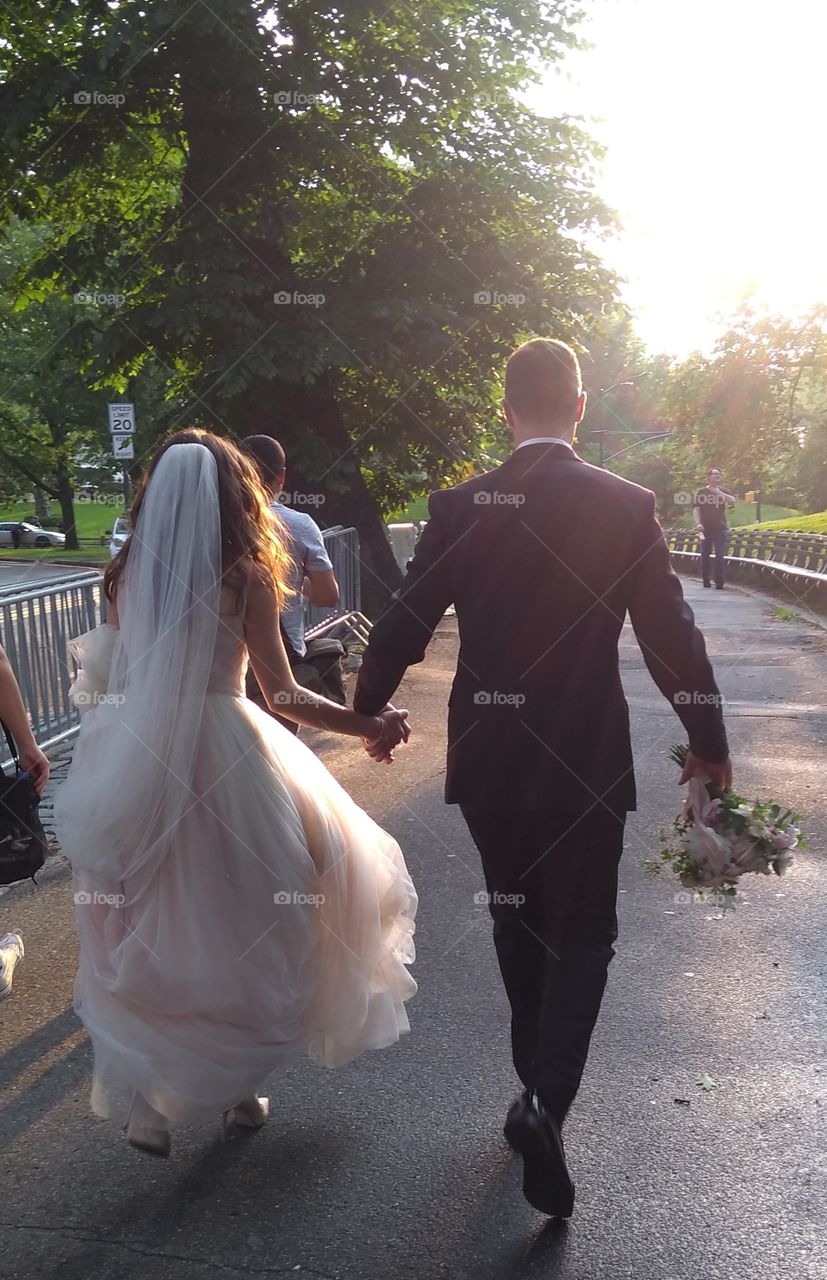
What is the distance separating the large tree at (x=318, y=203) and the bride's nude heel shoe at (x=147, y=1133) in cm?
1211

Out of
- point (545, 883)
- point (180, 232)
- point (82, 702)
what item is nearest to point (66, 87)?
point (180, 232)

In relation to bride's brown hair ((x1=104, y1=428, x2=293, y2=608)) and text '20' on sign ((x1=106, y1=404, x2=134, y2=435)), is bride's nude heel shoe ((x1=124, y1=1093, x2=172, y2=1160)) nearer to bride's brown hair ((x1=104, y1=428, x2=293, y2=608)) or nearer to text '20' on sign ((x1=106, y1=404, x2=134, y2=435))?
bride's brown hair ((x1=104, y1=428, x2=293, y2=608))

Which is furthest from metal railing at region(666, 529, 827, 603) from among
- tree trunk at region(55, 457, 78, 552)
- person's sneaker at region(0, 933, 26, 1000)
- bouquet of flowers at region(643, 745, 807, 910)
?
tree trunk at region(55, 457, 78, 552)

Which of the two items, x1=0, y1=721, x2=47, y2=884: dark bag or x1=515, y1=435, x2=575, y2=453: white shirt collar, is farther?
x1=0, y1=721, x2=47, y2=884: dark bag

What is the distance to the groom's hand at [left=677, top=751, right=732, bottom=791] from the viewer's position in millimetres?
3592

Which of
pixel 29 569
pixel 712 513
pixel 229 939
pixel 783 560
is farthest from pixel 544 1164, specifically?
pixel 29 569

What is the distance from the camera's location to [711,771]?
3.62 m

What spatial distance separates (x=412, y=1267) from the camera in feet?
10.2

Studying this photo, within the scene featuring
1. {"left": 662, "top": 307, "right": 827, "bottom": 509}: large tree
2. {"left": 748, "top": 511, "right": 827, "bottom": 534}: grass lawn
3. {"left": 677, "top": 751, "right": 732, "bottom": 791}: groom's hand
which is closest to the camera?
{"left": 677, "top": 751, "right": 732, "bottom": 791}: groom's hand

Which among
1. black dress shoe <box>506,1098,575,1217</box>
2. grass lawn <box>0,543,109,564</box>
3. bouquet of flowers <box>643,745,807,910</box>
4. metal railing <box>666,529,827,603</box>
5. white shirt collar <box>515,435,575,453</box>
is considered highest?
white shirt collar <box>515,435,575,453</box>

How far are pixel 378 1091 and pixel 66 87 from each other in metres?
13.3

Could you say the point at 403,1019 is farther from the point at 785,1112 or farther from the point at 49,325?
the point at 49,325

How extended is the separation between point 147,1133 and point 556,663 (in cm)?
162

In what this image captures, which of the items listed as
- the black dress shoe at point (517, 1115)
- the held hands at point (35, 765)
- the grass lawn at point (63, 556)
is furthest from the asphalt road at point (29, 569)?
the black dress shoe at point (517, 1115)
